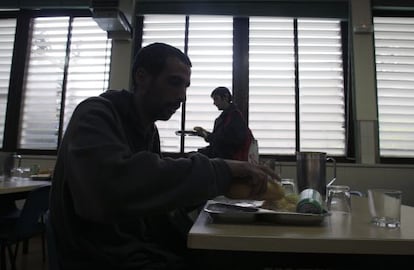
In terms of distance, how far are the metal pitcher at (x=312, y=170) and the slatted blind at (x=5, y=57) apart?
4.40 meters

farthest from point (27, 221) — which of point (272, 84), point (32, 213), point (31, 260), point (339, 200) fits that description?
point (272, 84)

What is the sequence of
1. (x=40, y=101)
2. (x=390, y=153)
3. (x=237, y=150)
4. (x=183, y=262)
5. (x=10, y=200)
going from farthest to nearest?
1. (x=40, y=101)
2. (x=390, y=153)
3. (x=237, y=150)
4. (x=10, y=200)
5. (x=183, y=262)

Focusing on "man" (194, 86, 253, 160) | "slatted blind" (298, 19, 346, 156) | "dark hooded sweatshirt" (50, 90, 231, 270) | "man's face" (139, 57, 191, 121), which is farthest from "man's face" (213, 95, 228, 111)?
"dark hooded sweatshirt" (50, 90, 231, 270)

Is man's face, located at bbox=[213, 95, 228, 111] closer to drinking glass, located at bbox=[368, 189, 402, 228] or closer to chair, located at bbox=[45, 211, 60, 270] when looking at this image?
drinking glass, located at bbox=[368, 189, 402, 228]

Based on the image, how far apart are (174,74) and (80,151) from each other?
1.24 ft

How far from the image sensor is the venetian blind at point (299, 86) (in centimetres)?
409

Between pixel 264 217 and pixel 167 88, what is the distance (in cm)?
45

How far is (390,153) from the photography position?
4039 mm

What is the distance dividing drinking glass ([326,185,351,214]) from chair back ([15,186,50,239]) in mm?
1553

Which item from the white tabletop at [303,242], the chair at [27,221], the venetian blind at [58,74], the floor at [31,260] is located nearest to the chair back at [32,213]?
the chair at [27,221]

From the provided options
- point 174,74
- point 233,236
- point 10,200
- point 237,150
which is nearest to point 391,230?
point 233,236

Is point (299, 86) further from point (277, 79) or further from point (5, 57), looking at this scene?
point (5, 57)

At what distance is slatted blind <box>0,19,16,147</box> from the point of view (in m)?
4.46

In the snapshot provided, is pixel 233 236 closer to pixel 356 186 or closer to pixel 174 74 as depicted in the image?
pixel 174 74
